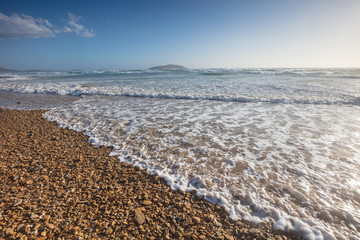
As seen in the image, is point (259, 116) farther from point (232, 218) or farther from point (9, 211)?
point (9, 211)

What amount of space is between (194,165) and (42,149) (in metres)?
3.51

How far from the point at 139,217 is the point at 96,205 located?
2.19ft

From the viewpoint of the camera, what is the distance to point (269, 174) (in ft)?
10.4

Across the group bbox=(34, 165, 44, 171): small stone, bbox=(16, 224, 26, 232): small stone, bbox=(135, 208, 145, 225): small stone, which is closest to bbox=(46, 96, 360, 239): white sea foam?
bbox=(135, 208, 145, 225): small stone

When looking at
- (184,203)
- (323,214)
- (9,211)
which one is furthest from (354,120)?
(9,211)

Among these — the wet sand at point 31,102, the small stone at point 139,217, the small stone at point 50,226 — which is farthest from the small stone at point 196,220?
the wet sand at point 31,102

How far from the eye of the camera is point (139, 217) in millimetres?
2178

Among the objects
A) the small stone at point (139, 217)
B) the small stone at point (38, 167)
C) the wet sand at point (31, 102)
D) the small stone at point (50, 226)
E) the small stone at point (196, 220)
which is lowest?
the small stone at point (196, 220)

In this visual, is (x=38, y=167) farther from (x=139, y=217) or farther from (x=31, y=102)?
(x=31, y=102)

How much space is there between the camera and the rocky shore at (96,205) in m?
2.00

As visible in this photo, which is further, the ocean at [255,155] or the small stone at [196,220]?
the ocean at [255,155]

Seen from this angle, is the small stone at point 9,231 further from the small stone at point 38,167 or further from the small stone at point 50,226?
the small stone at point 38,167

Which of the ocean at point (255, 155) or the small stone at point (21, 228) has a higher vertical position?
the small stone at point (21, 228)

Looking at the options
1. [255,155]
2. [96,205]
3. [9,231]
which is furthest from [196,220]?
[255,155]
